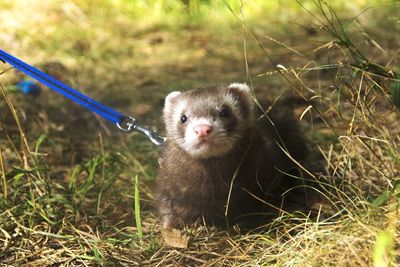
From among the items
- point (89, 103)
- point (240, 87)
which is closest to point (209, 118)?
point (240, 87)

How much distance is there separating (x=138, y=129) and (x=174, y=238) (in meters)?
0.83

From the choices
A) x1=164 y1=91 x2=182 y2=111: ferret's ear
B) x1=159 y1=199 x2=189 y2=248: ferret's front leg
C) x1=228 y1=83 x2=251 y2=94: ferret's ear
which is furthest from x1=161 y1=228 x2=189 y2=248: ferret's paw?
x1=228 y1=83 x2=251 y2=94: ferret's ear

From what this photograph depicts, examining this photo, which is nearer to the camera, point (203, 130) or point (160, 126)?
point (203, 130)

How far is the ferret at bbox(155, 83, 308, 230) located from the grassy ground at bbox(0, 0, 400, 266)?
0.50ft

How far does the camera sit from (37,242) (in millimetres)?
3361

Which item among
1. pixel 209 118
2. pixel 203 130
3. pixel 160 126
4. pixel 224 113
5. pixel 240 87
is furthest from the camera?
pixel 160 126

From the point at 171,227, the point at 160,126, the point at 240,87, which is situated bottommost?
the point at 171,227

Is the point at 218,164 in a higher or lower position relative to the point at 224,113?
lower

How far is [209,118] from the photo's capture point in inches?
135

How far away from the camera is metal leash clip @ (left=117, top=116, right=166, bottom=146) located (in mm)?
3869

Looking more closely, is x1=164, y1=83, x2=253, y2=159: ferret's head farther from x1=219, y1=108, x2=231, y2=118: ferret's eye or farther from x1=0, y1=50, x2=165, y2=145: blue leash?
x1=0, y1=50, x2=165, y2=145: blue leash

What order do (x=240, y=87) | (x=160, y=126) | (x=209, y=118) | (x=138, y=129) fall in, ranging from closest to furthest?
(x=209, y=118) → (x=240, y=87) → (x=138, y=129) → (x=160, y=126)

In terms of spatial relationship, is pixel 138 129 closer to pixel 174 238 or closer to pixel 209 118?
pixel 209 118

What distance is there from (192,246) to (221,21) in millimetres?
5060
